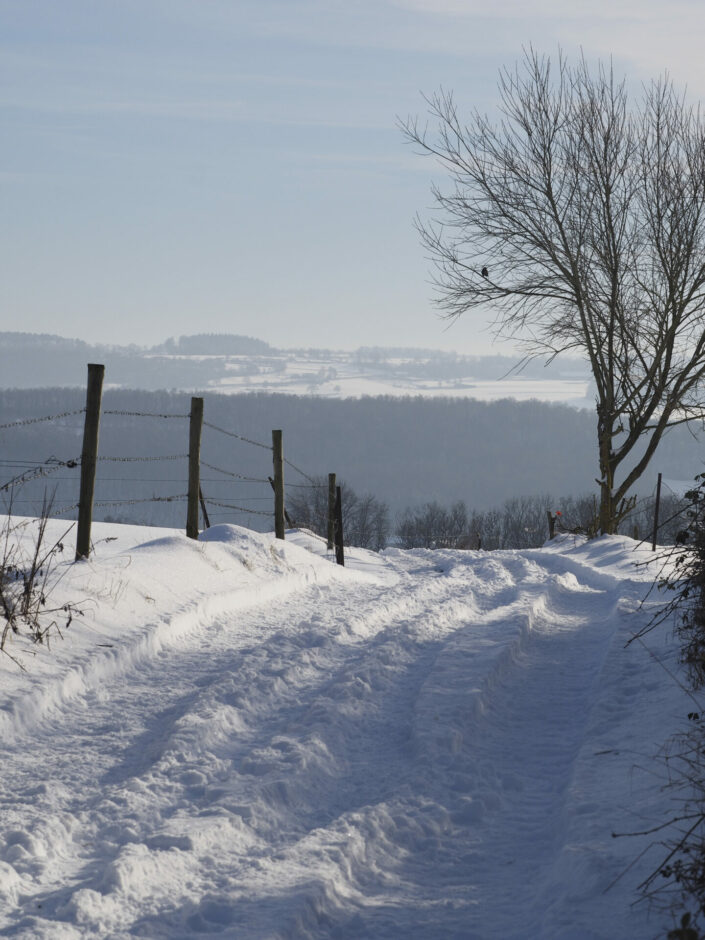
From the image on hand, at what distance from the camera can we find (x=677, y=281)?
61.7 feet

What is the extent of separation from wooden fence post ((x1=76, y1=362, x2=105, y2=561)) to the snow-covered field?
401 millimetres

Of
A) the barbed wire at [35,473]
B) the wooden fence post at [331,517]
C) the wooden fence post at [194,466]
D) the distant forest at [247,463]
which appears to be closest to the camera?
the barbed wire at [35,473]

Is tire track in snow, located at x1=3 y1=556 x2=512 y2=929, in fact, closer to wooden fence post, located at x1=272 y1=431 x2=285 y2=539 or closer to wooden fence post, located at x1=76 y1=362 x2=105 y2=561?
wooden fence post, located at x1=76 y1=362 x2=105 y2=561

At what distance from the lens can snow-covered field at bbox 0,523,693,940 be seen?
11.3ft

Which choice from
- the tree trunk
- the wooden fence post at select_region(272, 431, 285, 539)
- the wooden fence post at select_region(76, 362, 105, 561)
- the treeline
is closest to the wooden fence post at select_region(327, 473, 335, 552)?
the wooden fence post at select_region(272, 431, 285, 539)

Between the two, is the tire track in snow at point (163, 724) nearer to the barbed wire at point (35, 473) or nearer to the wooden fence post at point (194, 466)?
the barbed wire at point (35, 473)

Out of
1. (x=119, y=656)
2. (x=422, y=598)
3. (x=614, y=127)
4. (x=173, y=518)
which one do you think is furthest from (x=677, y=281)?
(x=173, y=518)

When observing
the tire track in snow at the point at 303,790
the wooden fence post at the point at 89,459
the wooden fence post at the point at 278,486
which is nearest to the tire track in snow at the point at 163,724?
the tire track in snow at the point at 303,790

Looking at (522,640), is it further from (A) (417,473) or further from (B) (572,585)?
(A) (417,473)

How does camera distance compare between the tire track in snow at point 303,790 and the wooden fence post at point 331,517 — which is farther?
the wooden fence post at point 331,517

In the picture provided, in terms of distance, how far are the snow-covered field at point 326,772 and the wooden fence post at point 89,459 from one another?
1.32 ft

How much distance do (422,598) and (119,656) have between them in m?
4.63

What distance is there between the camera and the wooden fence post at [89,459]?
9.27m

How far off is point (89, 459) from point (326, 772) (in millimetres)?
5657
